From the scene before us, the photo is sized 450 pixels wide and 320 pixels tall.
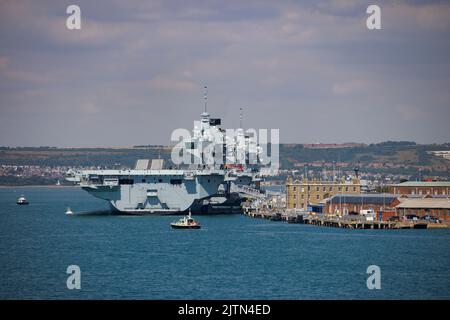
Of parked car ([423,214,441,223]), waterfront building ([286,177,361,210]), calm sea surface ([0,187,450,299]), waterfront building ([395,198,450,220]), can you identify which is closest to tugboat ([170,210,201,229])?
calm sea surface ([0,187,450,299])

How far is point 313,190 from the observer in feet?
275

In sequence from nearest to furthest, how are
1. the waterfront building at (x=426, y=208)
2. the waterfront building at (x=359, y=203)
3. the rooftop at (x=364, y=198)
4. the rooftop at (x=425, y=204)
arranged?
the waterfront building at (x=426, y=208)
the rooftop at (x=425, y=204)
the waterfront building at (x=359, y=203)
the rooftop at (x=364, y=198)

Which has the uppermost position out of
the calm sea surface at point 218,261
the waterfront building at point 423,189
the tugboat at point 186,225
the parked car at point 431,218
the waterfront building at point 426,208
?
the waterfront building at point 423,189

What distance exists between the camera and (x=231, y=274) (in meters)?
43.7

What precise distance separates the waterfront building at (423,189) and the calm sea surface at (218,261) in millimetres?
21412

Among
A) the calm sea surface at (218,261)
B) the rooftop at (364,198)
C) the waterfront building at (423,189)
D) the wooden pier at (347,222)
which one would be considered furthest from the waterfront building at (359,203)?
the waterfront building at (423,189)

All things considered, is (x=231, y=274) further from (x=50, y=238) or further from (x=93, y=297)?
(x=50, y=238)

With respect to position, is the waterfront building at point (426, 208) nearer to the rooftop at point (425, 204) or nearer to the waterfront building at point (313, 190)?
the rooftop at point (425, 204)

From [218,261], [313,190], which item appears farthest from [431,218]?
[218,261]

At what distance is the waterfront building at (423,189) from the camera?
87.9 metres

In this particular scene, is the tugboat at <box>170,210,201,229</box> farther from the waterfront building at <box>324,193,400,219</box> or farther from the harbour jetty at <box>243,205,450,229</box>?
the waterfront building at <box>324,193,400,219</box>

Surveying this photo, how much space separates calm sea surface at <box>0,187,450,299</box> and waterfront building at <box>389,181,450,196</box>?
21.4 m

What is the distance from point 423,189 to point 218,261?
4514cm
